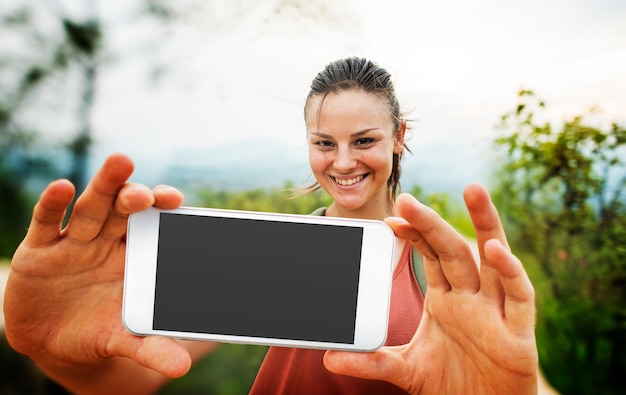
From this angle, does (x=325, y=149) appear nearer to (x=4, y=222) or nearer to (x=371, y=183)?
(x=371, y=183)

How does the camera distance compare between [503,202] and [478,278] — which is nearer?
[478,278]

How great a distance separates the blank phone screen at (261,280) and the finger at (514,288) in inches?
10.3

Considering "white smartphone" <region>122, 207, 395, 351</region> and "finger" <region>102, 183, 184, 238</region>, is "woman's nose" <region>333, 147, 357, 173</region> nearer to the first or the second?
"white smartphone" <region>122, 207, 395, 351</region>

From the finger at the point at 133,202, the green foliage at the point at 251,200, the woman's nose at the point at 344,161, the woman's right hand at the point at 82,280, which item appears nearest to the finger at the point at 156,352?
the woman's right hand at the point at 82,280

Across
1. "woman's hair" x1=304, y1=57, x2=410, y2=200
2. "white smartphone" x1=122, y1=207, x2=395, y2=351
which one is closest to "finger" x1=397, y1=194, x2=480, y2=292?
"white smartphone" x1=122, y1=207, x2=395, y2=351

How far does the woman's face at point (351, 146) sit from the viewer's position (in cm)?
126

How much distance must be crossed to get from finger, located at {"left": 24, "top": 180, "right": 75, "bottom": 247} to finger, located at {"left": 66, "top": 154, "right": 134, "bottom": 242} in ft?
0.06

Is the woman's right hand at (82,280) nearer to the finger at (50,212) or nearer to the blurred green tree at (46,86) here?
the finger at (50,212)

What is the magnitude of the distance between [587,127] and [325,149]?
1.39 m

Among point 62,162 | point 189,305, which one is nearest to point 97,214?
point 189,305

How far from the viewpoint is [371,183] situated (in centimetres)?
128

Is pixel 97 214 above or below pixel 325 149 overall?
below

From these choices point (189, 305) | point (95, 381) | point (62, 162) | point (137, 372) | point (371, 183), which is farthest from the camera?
point (62, 162)

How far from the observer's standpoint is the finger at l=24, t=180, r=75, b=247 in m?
0.71
